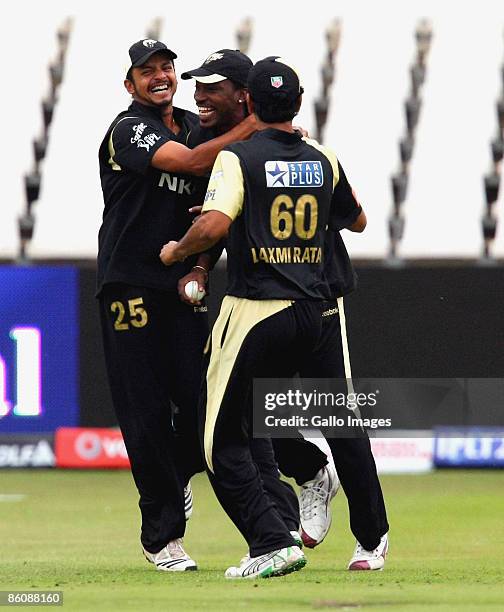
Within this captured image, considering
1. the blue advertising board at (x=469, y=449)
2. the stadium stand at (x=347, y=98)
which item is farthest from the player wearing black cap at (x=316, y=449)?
the stadium stand at (x=347, y=98)

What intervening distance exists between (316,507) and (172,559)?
0.73 metres

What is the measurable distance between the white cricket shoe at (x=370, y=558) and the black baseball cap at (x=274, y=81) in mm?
1872

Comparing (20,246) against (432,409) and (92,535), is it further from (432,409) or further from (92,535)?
(92,535)

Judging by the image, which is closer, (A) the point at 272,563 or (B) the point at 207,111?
(A) the point at 272,563

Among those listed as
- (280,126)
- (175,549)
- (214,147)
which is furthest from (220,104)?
(175,549)

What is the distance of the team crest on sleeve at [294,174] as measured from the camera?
6.34m

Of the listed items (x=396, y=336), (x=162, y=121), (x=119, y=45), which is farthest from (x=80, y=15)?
(x=162, y=121)

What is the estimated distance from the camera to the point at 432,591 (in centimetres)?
582

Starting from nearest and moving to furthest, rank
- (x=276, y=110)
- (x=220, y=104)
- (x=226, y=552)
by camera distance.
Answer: (x=276, y=110), (x=220, y=104), (x=226, y=552)

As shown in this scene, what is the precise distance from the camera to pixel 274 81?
20.7 ft

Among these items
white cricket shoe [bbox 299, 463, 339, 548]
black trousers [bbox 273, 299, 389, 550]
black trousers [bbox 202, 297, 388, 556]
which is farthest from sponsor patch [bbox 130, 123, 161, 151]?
white cricket shoe [bbox 299, 463, 339, 548]

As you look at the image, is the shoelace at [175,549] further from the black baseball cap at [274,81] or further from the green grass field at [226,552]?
the black baseball cap at [274,81]

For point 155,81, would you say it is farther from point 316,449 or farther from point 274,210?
point 316,449

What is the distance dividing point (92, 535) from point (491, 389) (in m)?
5.46
